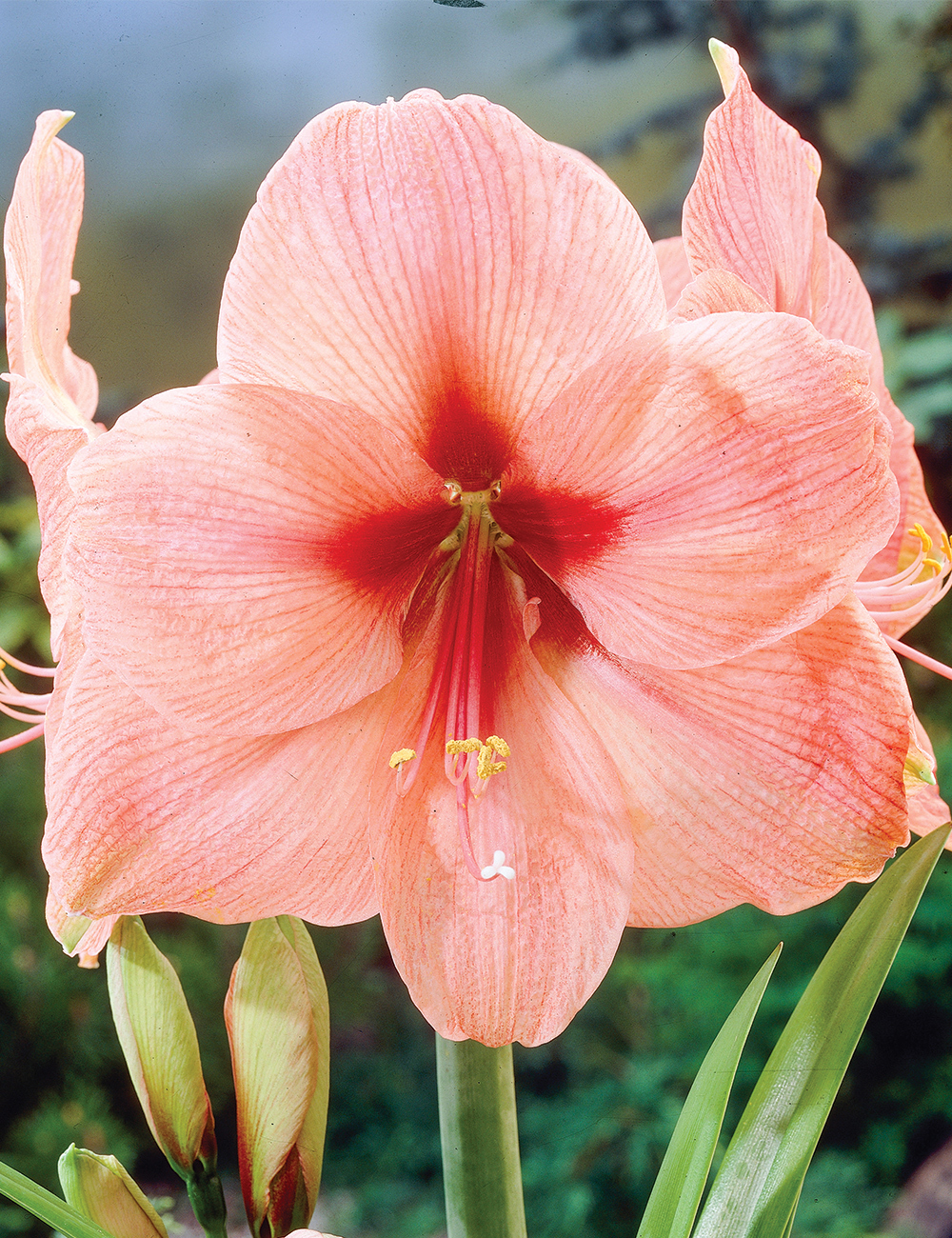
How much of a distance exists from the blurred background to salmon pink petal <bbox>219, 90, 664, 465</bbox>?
0.43 meters

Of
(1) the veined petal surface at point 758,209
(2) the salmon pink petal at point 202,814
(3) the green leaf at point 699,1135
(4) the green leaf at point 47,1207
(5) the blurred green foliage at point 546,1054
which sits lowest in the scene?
(5) the blurred green foliage at point 546,1054

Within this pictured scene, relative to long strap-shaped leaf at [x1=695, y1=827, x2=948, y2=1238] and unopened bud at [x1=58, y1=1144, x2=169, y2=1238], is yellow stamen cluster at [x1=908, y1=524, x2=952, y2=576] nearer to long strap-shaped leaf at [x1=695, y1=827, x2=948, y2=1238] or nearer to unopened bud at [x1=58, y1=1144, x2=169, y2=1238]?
long strap-shaped leaf at [x1=695, y1=827, x2=948, y2=1238]

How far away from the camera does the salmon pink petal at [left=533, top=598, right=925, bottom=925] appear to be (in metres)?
0.32

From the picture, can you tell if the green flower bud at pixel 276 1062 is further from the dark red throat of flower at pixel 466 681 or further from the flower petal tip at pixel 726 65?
the flower petal tip at pixel 726 65

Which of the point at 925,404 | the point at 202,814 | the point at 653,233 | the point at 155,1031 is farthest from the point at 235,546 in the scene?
the point at 925,404

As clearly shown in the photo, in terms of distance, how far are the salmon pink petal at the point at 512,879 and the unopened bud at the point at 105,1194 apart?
0.13 metres

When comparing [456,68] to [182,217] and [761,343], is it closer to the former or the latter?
[182,217]

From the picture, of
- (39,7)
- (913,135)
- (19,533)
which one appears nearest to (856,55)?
(913,135)

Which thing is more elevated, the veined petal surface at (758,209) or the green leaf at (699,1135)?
the veined petal surface at (758,209)

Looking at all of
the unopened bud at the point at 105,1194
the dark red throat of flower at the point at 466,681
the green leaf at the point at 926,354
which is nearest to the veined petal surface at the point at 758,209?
the dark red throat of flower at the point at 466,681

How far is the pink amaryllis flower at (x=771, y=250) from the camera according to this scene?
0.35m

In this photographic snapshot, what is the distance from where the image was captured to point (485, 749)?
13.1 inches

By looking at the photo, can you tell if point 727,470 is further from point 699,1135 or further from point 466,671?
point 699,1135

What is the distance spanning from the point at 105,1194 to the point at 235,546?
0.23 meters
